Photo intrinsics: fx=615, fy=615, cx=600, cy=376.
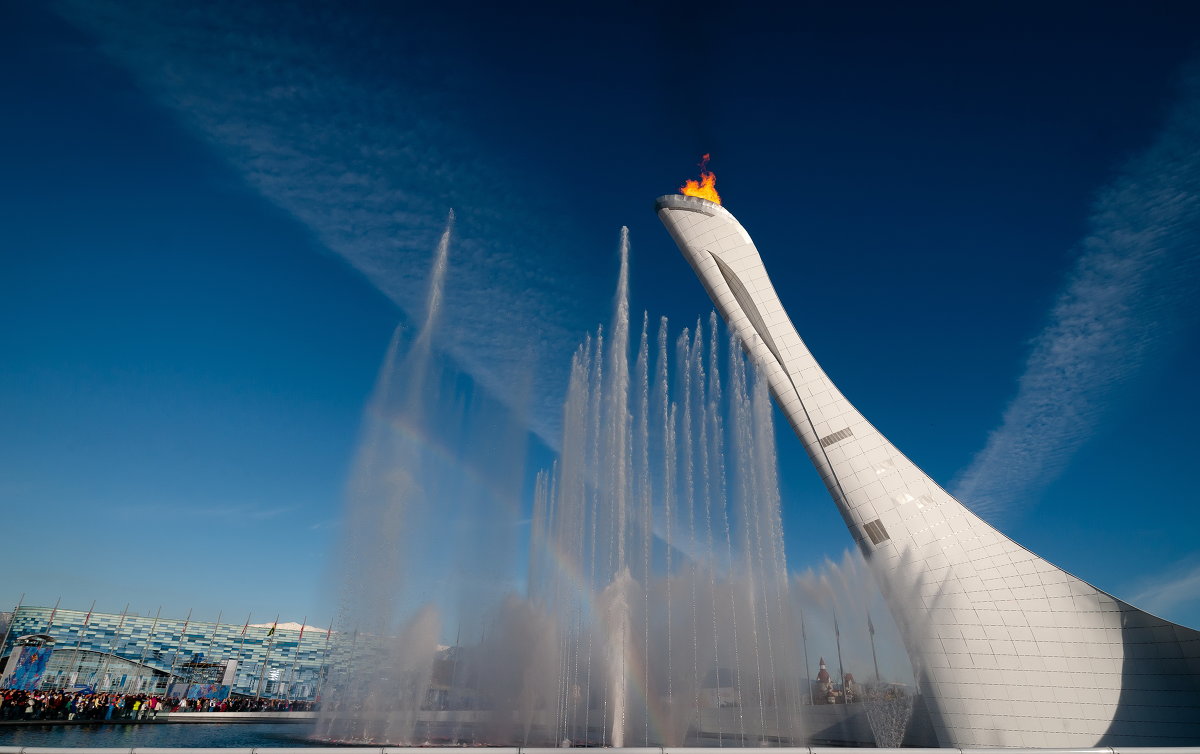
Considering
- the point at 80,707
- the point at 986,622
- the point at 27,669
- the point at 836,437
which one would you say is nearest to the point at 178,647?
the point at 27,669

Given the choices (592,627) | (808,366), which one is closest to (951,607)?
(808,366)

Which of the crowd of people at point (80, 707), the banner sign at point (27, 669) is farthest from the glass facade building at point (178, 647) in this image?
the crowd of people at point (80, 707)

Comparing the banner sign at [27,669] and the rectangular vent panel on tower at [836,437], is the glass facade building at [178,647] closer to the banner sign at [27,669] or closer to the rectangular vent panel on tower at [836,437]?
the banner sign at [27,669]

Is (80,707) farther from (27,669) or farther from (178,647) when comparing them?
(178,647)

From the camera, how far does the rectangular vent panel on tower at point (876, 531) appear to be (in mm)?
19375

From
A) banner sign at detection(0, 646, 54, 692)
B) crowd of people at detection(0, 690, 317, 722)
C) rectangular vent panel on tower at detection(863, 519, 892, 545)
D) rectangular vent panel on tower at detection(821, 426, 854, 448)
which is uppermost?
rectangular vent panel on tower at detection(821, 426, 854, 448)

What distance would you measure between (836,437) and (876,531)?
3293 mm

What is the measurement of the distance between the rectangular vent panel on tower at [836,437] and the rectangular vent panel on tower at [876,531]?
112 inches

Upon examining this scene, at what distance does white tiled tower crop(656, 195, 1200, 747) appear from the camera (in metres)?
15.1

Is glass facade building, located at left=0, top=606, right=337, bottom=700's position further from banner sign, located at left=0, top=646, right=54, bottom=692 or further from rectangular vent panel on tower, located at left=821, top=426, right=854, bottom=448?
rectangular vent panel on tower, located at left=821, top=426, right=854, bottom=448

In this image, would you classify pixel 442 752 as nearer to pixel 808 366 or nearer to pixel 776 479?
pixel 776 479

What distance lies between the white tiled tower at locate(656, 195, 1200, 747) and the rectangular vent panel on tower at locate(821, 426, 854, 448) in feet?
0.17

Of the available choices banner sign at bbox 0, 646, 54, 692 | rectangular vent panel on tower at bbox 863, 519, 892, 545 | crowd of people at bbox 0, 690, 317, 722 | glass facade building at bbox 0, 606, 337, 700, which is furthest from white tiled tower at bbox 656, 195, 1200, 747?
glass facade building at bbox 0, 606, 337, 700

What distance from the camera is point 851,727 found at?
62.0ft
